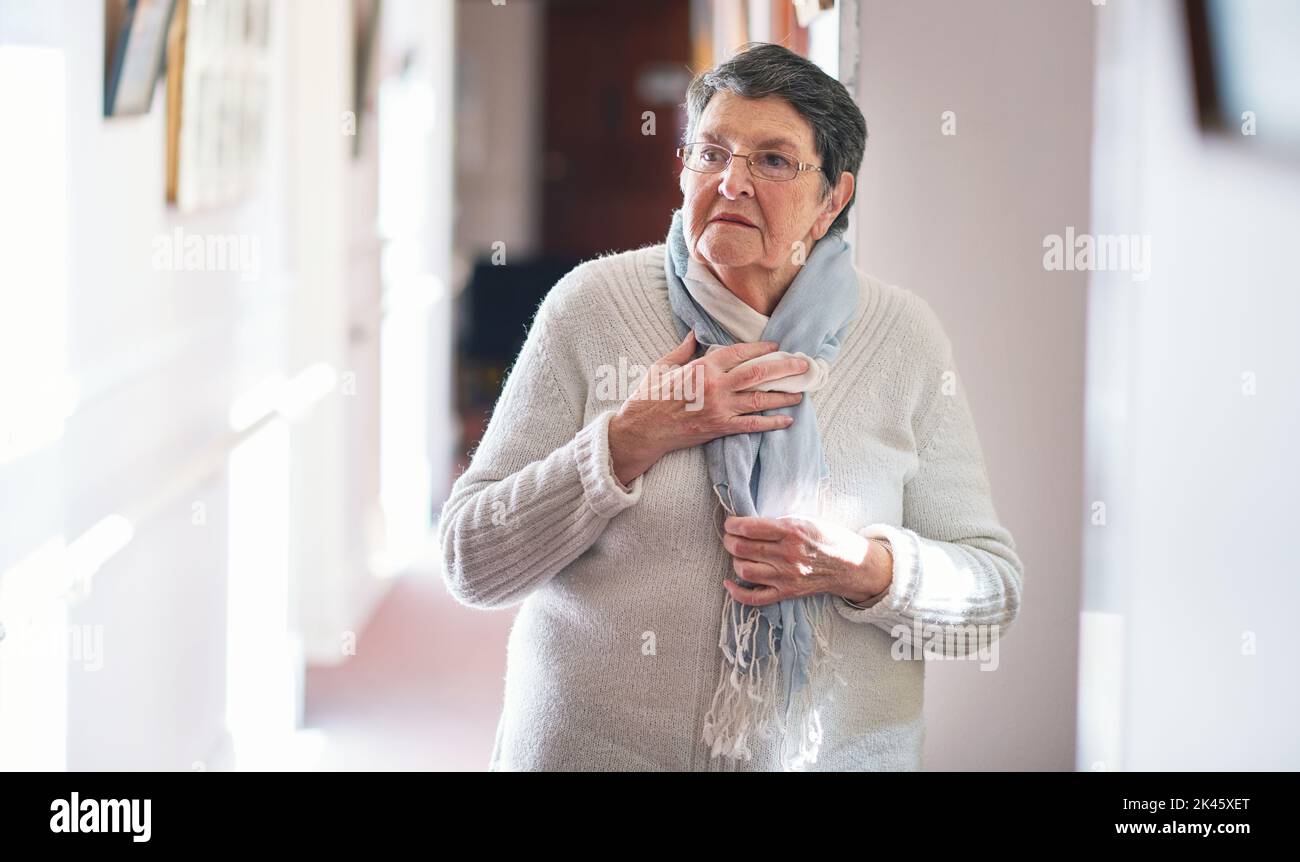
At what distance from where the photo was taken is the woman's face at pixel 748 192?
1456mm

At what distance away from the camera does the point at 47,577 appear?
1.99m

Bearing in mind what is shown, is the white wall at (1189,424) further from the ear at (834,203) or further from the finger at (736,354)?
the finger at (736,354)

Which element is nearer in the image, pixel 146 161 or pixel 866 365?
pixel 866 365

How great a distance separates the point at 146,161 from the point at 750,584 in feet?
4.90

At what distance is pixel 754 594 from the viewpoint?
1488 mm

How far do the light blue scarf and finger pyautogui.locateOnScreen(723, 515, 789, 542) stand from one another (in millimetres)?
13

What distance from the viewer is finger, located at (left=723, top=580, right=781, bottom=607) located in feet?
4.88

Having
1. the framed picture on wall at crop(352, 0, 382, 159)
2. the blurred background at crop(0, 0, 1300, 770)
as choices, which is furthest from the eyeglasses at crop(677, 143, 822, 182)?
the framed picture on wall at crop(352, 0, 382, 159)

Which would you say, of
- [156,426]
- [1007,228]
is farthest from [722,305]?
[156,426]

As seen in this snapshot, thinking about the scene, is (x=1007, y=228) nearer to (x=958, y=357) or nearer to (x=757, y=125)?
(x=958, y=357)

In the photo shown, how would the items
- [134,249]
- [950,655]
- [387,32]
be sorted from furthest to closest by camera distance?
[387,32], [134,249], [950,655]

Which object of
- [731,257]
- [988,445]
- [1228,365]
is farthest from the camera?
[988,445]
